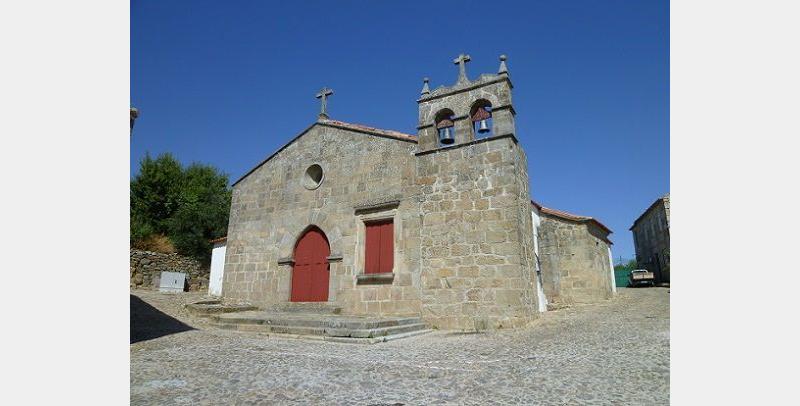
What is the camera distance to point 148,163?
2469 cm

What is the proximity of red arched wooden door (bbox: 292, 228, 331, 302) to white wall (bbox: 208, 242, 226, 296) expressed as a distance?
3.52m

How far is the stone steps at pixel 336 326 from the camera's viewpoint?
682 cm

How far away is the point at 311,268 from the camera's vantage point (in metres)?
10.5

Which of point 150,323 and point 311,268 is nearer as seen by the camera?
point 150,323

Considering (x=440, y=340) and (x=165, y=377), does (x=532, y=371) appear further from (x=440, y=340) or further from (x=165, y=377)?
(x=165, y=377)

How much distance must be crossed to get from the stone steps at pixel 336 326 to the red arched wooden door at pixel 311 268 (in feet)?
5.92

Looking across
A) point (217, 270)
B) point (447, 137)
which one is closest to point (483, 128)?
point (447, 137)

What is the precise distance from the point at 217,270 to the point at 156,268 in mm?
5650

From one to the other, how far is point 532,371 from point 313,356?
2672 mm

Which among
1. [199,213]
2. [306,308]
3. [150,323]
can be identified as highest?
[199,213]

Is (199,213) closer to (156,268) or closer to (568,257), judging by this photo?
(156,268)

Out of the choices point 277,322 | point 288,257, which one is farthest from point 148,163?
point 277,322

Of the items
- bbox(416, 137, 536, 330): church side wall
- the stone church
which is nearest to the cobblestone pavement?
bbox(416, 137, 536, 330): church side wall

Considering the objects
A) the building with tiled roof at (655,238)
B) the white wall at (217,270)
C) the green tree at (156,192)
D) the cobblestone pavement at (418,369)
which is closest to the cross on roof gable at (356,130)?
the white wall at (217,270)
